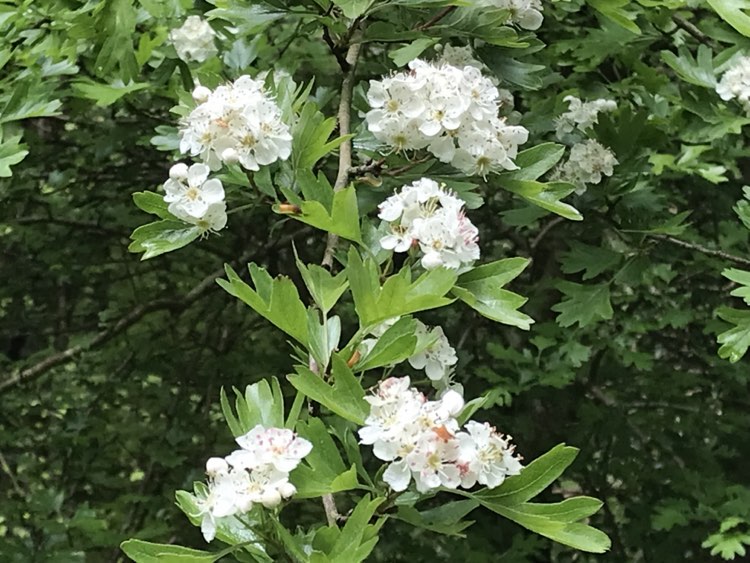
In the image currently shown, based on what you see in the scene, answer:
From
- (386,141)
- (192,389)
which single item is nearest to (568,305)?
(386,141)

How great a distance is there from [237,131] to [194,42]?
84 cm

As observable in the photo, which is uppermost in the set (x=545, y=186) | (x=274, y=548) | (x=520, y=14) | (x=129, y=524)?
(x=520, y=14)

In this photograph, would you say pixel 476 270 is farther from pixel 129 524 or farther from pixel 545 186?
pixel 129 524

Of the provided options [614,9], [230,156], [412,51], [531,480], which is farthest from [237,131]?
[614,9]

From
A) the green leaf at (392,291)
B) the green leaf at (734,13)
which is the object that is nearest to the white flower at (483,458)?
the green leaf at (392,291)

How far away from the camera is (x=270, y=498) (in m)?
0.72

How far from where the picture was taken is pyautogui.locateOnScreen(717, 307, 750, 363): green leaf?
1249 millimetres

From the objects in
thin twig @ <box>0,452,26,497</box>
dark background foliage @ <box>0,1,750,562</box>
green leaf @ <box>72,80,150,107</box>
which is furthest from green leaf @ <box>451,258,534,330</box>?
thin twig @ <box>0,452,26,497</box>

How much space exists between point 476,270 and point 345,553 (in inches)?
13.4

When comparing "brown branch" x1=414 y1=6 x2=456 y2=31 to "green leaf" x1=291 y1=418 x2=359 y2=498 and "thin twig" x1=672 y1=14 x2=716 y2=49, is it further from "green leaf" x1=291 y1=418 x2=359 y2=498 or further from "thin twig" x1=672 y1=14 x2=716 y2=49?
"thin twig" x1=672 y1=14 x2=716 y2=49

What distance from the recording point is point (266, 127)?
951 millimetres

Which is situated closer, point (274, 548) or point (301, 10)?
point (274, 548)

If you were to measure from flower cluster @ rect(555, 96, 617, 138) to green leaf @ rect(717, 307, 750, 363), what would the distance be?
18.5 inches

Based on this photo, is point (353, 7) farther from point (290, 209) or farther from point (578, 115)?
point (578, 115)
